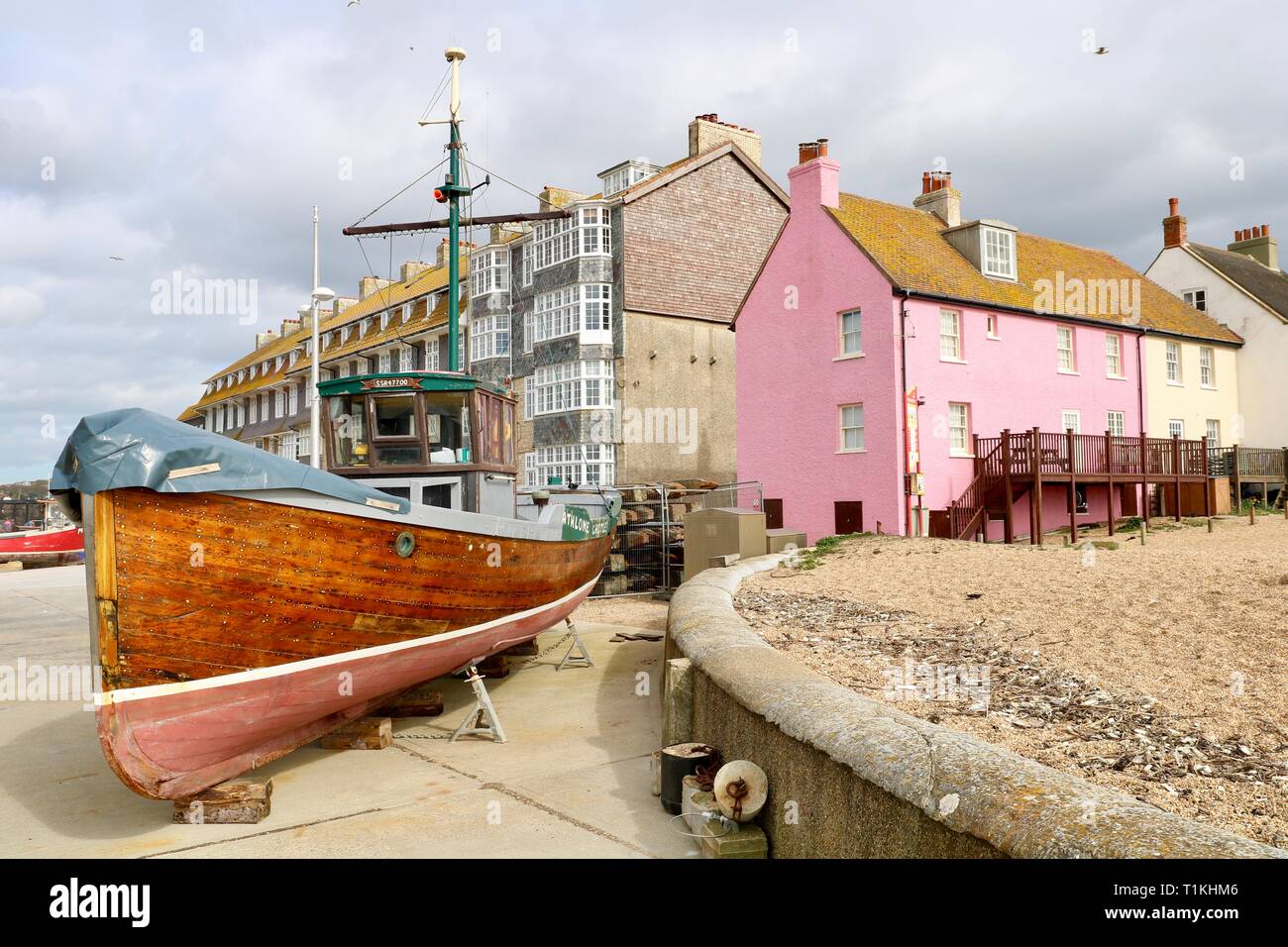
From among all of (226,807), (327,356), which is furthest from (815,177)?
(327,356)

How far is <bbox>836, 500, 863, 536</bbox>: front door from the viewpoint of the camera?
70.6 feet

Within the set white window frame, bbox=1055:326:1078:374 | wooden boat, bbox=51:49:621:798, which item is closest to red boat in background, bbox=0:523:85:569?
wooden boat, bbox=51:49:621:798

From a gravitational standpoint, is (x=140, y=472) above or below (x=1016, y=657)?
above

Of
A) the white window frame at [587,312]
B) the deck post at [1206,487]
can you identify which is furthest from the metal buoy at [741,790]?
the white window frame at [587,312]

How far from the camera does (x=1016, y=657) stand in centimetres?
688

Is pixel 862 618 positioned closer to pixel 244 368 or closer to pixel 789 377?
pixel 789 377

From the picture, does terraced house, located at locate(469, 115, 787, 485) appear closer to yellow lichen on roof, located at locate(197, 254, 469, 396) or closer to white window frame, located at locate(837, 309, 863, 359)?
yellow lichen on roof, located at locate(197, 254, 469, 396)

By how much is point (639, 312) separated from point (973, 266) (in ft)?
35.2

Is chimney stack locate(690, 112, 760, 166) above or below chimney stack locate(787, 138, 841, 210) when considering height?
above

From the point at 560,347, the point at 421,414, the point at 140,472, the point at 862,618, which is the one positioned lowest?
the point at 862,618

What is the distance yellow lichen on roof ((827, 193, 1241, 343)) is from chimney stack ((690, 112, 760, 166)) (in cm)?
875

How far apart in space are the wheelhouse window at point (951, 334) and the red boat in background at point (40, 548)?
32702mm

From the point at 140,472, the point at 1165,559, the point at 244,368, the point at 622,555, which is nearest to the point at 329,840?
the point at 140,472
